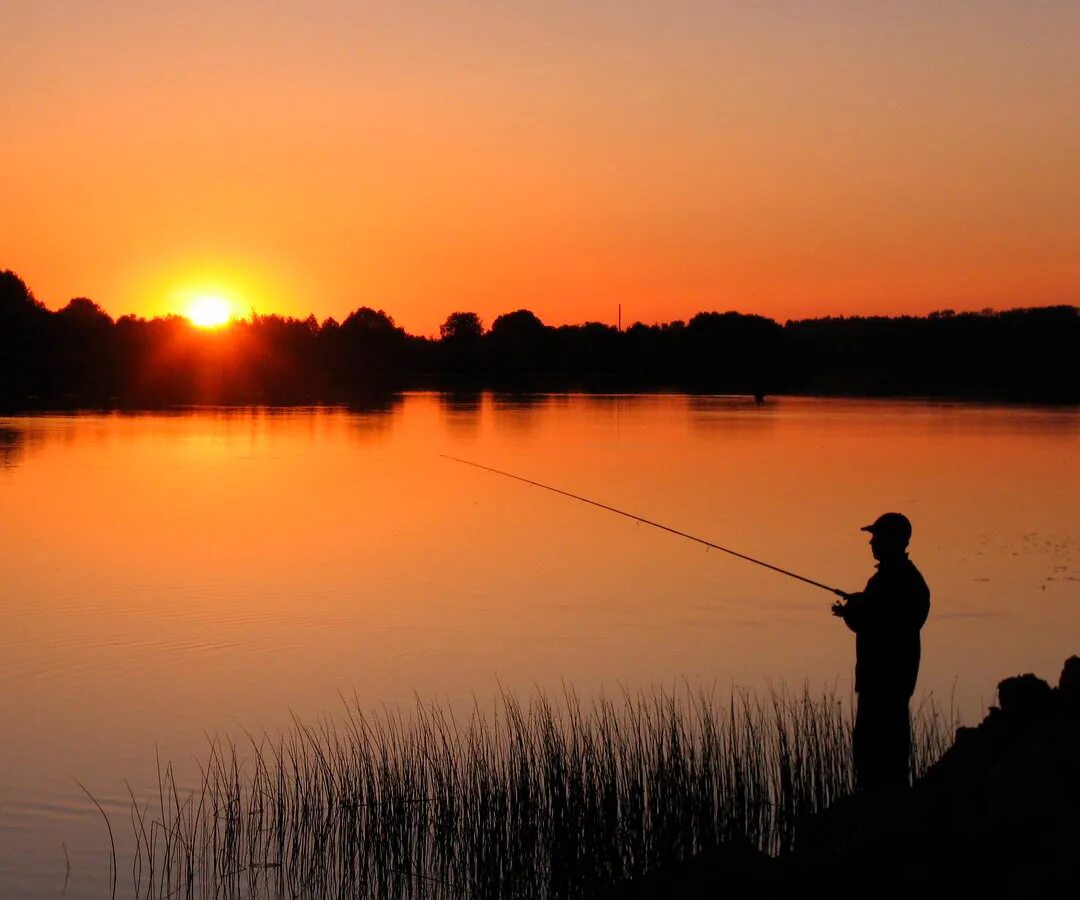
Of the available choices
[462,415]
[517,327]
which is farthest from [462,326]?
[462,415]

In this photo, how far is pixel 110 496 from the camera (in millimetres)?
25781

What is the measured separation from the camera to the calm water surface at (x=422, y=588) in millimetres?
10469

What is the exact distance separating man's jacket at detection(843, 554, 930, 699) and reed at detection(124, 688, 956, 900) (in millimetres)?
1048

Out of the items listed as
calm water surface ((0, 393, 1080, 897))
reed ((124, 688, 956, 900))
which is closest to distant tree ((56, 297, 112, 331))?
calm water surface ((0, 393, 1080, 897))

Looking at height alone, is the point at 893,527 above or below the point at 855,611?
above

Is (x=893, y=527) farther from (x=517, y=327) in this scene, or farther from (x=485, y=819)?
(x=517, y=327)

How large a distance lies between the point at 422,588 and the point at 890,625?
10.7m

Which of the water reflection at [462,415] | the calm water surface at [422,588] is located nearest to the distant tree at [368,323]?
the water reflection at [462,415]

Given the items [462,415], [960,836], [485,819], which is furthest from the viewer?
[462,415]

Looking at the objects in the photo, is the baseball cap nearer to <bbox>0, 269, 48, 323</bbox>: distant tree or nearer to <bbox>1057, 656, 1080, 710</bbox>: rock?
<bbox>1057, 656, 1080, 710</bbox>: rock

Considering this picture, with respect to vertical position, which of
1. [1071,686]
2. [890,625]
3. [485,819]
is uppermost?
[890,625]

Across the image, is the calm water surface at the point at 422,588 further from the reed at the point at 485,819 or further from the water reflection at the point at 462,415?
the water reflection at the point at 462,415

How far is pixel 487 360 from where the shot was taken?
124 metres

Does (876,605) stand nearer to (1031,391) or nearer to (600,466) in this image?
(600,466)
